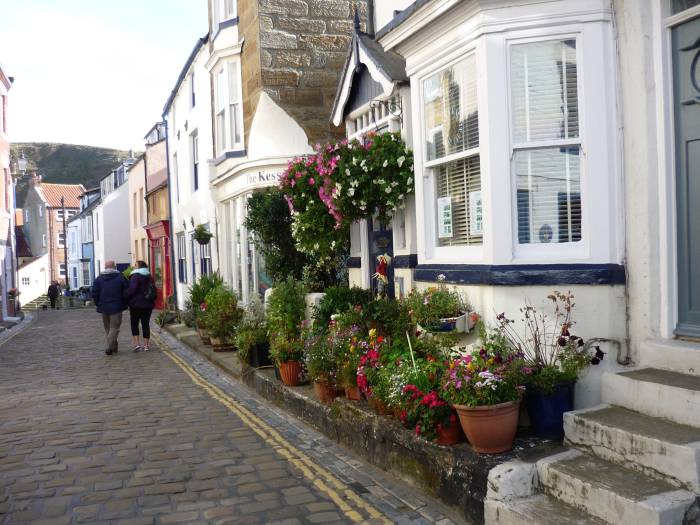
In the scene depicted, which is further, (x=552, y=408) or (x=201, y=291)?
(x=201, y=291)

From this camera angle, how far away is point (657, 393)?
15.2 feet

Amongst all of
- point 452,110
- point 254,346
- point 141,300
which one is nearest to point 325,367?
point 452,110

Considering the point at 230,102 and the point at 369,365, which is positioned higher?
the point at 230,102

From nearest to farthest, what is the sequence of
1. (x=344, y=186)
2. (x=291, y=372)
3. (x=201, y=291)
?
1. (x=344, y=186)
2. (x=291, y=372)
3. (x=201, y=291)

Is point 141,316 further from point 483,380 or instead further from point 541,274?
point 483,380

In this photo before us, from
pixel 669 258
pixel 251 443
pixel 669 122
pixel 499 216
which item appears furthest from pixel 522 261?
pixel 251 443

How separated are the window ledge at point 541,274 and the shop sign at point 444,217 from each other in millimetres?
626

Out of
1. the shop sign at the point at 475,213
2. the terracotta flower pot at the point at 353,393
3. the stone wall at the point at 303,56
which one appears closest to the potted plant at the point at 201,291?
the stone wall at the point at 303,56

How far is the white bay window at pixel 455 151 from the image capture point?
617 cm

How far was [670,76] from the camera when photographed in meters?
5.02

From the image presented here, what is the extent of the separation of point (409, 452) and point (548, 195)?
231 cm

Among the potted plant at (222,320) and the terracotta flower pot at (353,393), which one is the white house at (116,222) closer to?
the potted plant at (222,320)

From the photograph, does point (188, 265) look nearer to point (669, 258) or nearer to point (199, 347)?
point (199, 347)

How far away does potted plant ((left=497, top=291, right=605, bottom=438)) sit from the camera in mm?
5121
